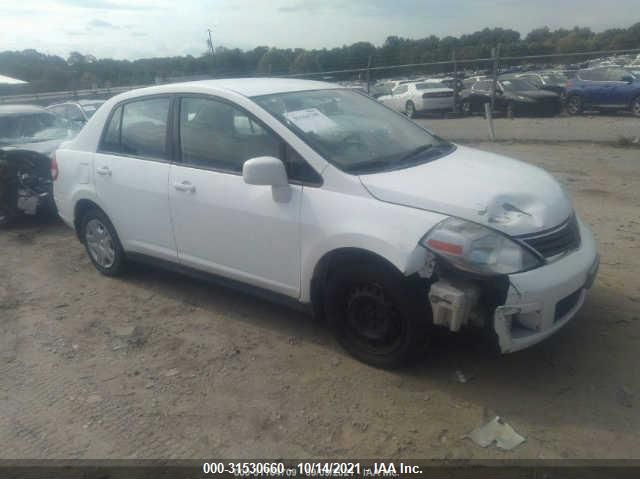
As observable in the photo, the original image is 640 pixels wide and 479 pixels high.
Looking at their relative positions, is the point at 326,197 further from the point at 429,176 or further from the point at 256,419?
the point at 256,419

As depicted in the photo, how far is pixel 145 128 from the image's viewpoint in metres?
4.48

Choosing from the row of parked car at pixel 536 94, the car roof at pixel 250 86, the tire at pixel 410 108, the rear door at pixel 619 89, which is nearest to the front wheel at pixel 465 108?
the row of parked car at pixel 536 94

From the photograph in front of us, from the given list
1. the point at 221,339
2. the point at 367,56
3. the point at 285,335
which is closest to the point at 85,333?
→ the point at 221,339

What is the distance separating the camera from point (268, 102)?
150 inches

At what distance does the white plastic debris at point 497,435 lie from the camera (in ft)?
8.97

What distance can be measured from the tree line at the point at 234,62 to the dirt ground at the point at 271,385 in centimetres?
1517

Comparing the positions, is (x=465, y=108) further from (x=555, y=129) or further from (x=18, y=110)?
(x=18, y=110)

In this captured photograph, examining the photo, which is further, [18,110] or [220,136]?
[18,110]

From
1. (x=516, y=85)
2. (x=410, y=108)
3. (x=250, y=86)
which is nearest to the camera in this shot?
(x=250, y=86)

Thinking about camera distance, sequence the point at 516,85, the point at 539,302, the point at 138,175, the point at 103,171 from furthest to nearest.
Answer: the point at 516,85 → the point at 103,171 → the point at 138,175 → the point at 539,302

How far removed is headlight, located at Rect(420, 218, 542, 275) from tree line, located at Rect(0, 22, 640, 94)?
16666mm

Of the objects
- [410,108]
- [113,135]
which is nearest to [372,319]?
[113,135]

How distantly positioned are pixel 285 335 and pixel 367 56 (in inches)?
662

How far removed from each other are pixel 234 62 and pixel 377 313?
68.5ft
